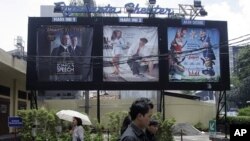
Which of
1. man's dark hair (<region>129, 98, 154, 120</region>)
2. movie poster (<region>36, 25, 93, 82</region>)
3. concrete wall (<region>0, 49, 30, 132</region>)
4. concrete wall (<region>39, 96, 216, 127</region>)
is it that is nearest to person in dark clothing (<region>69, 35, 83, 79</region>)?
movie poster (<region>36, 25, 93, 82</region>)

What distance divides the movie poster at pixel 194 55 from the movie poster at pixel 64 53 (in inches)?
212

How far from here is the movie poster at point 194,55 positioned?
111 ft

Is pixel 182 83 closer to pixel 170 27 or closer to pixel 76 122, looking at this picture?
pixel 170 27

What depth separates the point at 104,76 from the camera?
1305 inches

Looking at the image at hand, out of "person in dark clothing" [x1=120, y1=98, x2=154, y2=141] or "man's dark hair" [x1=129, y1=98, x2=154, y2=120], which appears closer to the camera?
"person in dark clothing" [x1=120, y1=98, x2=154, y2=141]

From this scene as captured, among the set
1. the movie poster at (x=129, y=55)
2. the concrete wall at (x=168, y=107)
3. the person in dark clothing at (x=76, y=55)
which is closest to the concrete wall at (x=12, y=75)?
the person in dark clothing at (x=76, y=55)

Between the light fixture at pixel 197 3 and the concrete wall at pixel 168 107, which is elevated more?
the light fixture at pixel 197 3

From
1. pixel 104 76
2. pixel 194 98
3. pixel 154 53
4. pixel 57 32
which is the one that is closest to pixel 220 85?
pixel 154 53

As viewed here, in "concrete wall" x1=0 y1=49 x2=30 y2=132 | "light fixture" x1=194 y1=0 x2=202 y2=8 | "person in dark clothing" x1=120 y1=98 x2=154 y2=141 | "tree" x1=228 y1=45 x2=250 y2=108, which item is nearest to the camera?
"person in dark clothing" x1=120 y1=98 x2=154 y2=141

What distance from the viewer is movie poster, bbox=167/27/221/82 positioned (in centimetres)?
3372

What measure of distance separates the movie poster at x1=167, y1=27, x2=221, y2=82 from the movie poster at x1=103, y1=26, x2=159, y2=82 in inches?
45.6

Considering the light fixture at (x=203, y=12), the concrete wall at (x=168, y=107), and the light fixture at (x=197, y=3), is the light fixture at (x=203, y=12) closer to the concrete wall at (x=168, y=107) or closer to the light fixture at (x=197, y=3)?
the light fixture at (x=197, y=3)

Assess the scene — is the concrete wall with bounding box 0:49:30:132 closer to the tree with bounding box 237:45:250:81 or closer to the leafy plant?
the leafy plant

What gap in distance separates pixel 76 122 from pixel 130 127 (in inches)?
315
